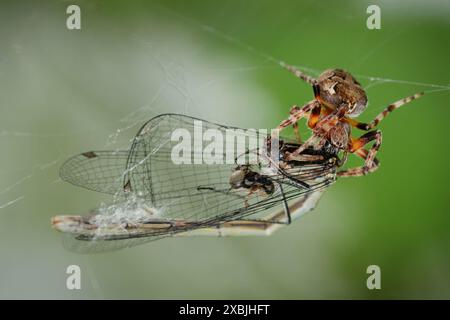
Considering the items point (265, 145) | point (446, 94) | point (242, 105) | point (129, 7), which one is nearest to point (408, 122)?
point (446, 94)

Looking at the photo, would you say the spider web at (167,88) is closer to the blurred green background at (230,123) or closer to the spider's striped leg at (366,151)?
the blurred green background at (230,123)

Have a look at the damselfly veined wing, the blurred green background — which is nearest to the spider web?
the blurred green background

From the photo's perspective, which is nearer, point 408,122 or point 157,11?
point 408,122

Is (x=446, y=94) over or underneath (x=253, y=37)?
underneath

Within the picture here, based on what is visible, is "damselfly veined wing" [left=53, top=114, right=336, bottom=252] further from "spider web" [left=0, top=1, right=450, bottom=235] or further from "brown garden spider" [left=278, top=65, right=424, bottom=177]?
"spider web" [left=0, top=1, right=450, bottom=235]
